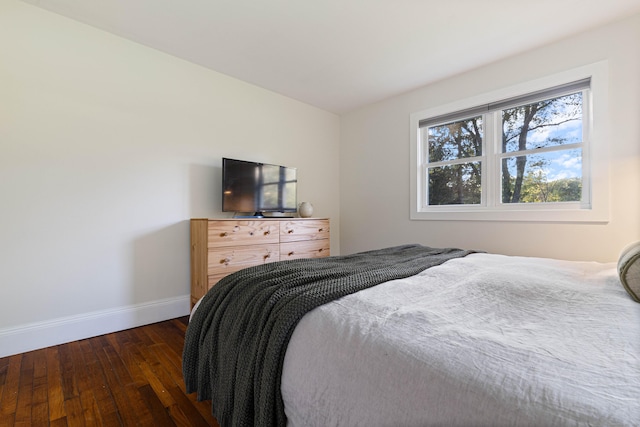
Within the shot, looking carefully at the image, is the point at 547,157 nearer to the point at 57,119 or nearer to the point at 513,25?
the point at 513,25

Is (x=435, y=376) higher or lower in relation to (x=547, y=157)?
lower

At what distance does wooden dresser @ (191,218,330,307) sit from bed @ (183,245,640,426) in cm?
129

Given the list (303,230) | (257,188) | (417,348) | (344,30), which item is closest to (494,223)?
(303,230)

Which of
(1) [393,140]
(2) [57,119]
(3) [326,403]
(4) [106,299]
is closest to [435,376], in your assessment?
(3) [326,403]

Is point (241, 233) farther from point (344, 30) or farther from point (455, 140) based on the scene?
point (455, 140)

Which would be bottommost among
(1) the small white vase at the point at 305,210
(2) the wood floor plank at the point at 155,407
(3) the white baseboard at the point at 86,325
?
(2) the wood floor plank at the point at 155,407

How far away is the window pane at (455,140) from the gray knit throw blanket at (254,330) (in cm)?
214

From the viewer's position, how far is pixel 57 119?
2094mm

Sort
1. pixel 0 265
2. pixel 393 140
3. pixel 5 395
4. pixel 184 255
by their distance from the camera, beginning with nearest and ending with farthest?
pixel 5 395 < pixel 0 265 < pixel 184 255 < pixel 393 140

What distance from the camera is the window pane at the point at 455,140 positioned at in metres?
2.91

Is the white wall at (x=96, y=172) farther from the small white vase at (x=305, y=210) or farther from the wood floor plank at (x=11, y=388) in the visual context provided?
the small white vase at (x=305, y=210)

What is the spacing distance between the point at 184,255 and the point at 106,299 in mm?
662

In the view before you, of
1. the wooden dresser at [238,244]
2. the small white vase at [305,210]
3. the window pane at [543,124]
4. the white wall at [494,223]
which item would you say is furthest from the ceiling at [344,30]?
the wooden dresser at [238,244]

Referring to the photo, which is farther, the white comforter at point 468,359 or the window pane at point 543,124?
the window pane at point 543,124
